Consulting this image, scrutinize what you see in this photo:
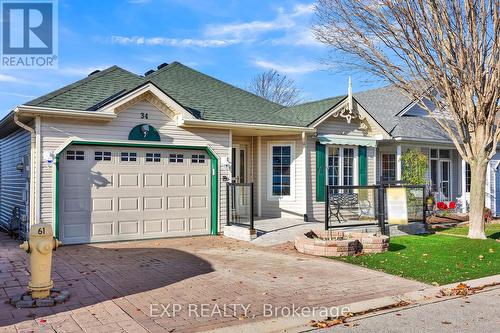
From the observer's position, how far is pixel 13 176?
43.3ft

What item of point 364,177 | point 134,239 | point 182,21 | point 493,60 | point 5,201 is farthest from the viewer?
point 364,177

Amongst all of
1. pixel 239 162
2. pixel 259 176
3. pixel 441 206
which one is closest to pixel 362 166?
pixel 259 176

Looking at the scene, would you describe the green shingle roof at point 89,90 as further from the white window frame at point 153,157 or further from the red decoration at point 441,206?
the red decoration at point 441,206

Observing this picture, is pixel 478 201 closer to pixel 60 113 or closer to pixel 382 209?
pixel 382 209

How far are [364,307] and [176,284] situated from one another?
9.37ft

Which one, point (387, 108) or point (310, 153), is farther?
point (387, 108)

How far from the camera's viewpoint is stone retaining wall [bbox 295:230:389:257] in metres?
9.31

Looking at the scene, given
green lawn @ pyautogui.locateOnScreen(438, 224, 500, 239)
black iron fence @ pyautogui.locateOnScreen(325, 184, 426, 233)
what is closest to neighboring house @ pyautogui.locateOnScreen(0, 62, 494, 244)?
black iron fence @ pyautogui.locateOnScreen(325, 184, 426, 233)

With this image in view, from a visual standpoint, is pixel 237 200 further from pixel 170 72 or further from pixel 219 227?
pixel 170 72

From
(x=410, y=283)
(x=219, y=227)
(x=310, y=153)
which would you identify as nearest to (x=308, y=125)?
(x=310, y=153)

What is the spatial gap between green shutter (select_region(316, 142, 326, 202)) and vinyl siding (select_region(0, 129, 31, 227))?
8456mm

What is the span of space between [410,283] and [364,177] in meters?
8.58

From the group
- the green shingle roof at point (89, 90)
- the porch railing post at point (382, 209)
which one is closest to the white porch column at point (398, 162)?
the porch railing post at point (382, 209)

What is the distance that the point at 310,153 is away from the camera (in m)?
14.4
